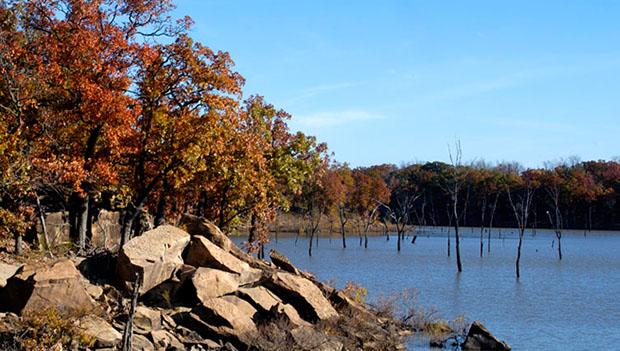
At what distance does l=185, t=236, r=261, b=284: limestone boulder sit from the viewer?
25250 millimetres

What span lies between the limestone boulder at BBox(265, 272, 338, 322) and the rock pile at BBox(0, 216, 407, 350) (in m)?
0.03

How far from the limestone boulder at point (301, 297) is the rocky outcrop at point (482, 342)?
5356 mm

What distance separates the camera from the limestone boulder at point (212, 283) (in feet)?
77.2

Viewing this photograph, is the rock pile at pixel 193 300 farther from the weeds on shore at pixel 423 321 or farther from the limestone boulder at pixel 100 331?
the weeds on shore at pixel 423 321

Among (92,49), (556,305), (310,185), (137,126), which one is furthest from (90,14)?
(310,185)

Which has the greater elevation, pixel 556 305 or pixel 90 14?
pixel 90 14

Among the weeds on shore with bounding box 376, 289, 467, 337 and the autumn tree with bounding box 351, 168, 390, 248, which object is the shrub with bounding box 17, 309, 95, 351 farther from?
the autumn tree with bounding box 351, 168, 390, 248

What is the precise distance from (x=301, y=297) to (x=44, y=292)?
28.3 ft

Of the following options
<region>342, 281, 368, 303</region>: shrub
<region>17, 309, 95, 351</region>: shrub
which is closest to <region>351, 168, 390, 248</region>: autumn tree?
<region>342, 281, 368, 303</region>: shrub

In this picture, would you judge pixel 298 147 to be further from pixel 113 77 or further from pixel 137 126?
pixel 113 77

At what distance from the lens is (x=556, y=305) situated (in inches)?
1629

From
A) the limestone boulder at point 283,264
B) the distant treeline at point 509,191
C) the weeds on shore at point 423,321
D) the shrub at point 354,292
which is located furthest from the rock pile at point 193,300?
the distant treeline at point 509,191

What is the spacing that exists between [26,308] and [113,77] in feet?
39.9

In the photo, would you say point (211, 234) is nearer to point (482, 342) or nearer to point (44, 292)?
point (44, 292)
